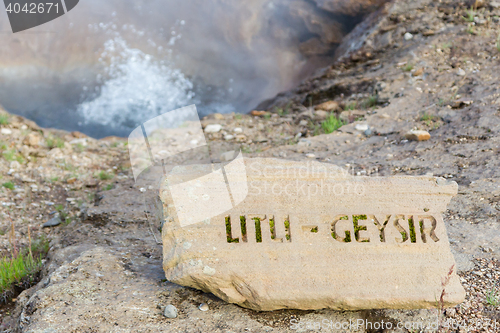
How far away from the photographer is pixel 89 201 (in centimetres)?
382

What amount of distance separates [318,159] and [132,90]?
157 inches

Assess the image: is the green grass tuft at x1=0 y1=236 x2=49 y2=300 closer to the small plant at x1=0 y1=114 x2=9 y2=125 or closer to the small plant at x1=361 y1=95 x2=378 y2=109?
the small plant at x1=0 y1=114 x2=9 y2=125

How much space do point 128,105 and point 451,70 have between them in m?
4.66

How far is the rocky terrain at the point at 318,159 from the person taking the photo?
78.3 inches

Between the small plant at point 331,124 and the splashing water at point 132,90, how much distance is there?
9.52 feet

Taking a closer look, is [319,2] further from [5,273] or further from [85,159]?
[5,273]

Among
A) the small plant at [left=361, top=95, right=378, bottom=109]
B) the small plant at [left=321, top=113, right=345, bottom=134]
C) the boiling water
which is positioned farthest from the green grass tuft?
the small plant at [left=361, top=95, right=378, bottom=109]

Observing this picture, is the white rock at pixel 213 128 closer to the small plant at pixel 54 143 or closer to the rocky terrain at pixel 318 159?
the rocky terrain at pixel 318 159

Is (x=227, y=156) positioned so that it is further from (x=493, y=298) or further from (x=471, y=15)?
(x=471, y=15)

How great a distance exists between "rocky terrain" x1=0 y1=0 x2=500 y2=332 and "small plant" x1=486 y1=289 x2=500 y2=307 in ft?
0.03

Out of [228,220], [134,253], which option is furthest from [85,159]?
[228,220]

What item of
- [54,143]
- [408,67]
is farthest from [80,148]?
[408,67]

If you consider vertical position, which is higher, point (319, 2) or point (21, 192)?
point (319, 2)

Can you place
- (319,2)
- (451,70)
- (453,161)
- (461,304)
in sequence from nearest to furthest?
(461,304)
(453,161)
(451,70)
(319,2)
